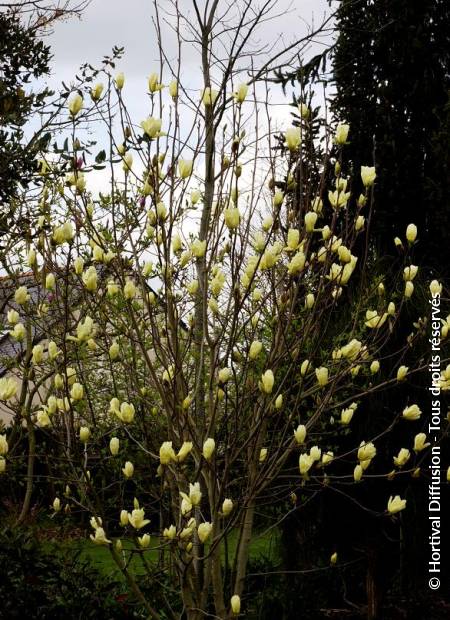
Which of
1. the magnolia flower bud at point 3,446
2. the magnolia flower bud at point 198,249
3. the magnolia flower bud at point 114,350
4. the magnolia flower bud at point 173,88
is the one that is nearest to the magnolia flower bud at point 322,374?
the magnolia flower bud at point 198,249

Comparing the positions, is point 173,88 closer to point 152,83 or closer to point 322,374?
point 152,83

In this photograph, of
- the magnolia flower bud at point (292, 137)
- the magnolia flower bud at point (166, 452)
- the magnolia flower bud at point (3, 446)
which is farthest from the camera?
the magnolia flower bud at point (292, 137)

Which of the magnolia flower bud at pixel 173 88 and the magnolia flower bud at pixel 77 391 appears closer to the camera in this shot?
the magnolia flower bud at pixel 77 391

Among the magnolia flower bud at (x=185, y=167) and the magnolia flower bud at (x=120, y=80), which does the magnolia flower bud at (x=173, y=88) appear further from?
the magnolia flower bud at (x=185, y=167)

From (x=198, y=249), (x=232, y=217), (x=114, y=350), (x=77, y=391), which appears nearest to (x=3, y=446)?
(x=77, y=391)

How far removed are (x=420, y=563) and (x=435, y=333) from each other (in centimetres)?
Result: 167

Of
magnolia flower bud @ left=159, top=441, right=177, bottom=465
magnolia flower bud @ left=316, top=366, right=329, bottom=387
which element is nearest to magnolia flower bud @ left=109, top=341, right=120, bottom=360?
magnolia flower bud @ left=159, top=441, right=177, bottom=465

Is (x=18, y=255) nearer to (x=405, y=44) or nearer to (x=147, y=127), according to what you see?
(x=405, y=44)

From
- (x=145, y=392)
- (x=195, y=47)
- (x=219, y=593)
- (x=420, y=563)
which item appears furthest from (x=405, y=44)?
(x=219, y=593)

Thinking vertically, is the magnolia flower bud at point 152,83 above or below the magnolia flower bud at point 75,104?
above

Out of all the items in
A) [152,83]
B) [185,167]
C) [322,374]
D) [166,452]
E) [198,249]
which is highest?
[152,83]

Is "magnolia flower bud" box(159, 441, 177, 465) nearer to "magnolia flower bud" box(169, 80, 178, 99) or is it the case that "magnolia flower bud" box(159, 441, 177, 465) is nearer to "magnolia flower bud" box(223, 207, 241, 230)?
"magnolia flower bud" box(223, 207, 241, 230)

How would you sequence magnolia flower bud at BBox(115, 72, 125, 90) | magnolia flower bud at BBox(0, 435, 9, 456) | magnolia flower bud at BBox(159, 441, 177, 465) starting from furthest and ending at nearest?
magnolia flower bud at BBox(115, 72, 125, 90)
magnolia flower bud at BBox(0, 435, 9, 456)
magnolia flower bud at BBox(159, 441, 177, 465)

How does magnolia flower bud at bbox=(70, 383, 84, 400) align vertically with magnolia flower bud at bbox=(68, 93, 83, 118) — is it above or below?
below
